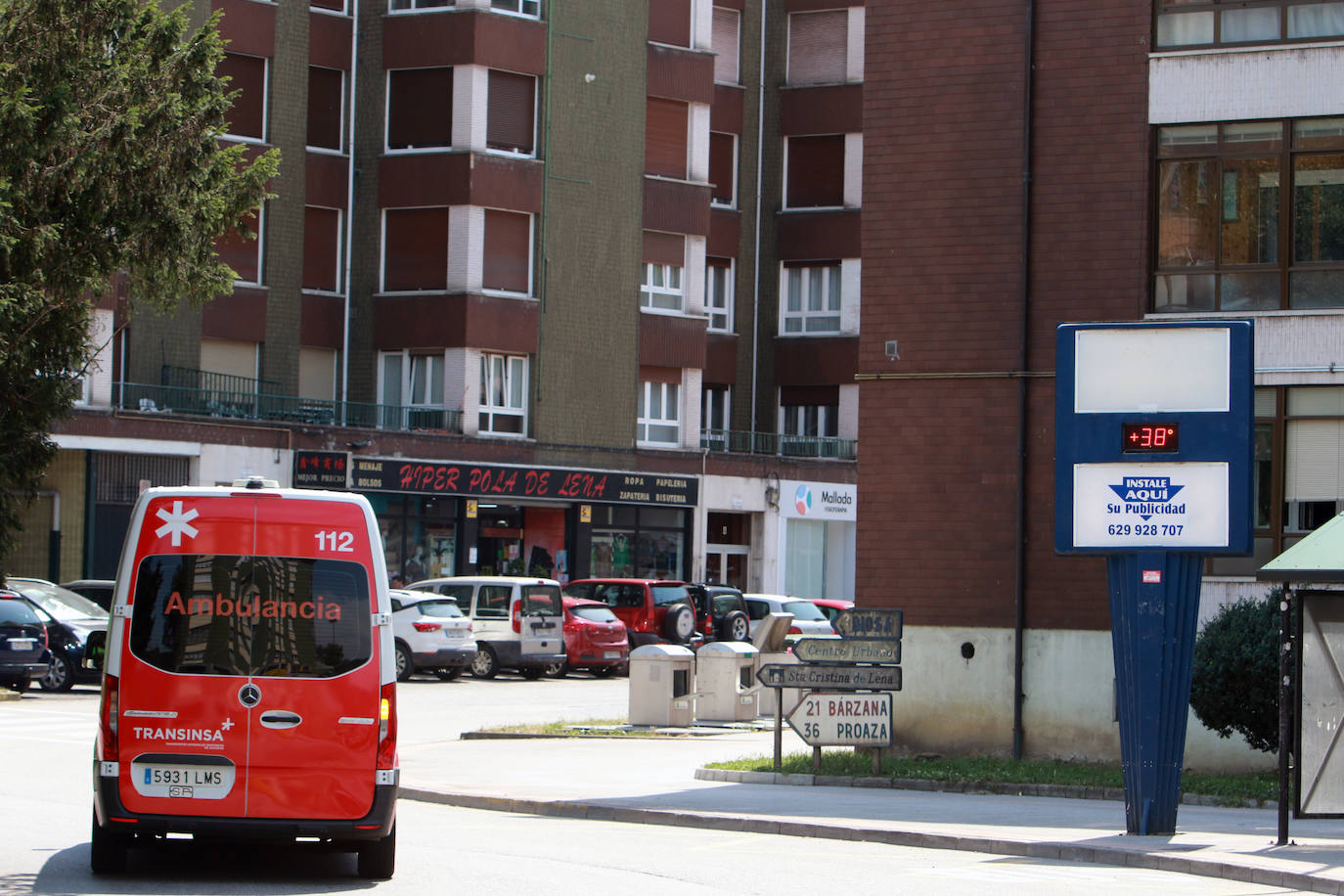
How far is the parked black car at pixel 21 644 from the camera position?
26.3 m

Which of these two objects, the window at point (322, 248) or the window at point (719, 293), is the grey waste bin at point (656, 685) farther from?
the window at point (719, 293)

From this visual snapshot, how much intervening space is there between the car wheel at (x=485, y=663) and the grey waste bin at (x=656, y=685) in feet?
30.9

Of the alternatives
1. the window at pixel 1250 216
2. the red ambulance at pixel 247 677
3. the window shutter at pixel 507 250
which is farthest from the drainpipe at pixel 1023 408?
the window shutter at pixel 507 250

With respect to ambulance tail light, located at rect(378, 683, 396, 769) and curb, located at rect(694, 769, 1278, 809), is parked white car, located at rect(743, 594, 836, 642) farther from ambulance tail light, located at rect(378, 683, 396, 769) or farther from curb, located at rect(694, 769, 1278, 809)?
ambulance tail light, located at rect(378, 683, 396, 769)

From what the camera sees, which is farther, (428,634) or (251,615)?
(428,634)

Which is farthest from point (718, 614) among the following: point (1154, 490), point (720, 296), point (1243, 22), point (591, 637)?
point (1154, 490)

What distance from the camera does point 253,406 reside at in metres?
40.6

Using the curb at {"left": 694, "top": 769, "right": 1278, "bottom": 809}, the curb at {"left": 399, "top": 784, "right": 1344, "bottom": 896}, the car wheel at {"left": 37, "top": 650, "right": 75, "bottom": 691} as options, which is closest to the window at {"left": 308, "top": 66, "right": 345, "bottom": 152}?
the car wheel at {"left": 37, "top": 650, "right": 75, "bottom": 691}

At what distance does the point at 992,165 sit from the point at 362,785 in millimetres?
11950

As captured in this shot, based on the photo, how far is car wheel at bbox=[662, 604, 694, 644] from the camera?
3662 centimetres

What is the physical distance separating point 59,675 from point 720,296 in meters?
25.8

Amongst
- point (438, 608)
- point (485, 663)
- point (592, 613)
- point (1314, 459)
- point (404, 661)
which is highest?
point (1314, 459)

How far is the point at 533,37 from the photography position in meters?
43.4

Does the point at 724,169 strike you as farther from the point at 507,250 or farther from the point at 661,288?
the point at 507,250
